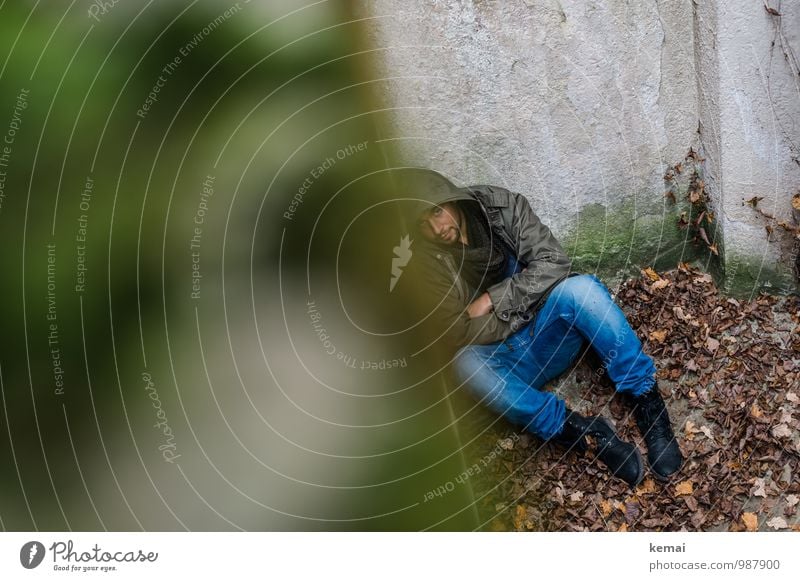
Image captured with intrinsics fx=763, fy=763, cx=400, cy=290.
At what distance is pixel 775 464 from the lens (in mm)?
2307

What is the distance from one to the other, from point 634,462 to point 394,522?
78 cm

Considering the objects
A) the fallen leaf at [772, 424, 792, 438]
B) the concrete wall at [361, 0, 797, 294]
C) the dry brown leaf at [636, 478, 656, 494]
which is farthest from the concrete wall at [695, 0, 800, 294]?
the dry brown leaf at [636, 478, 656, 494]

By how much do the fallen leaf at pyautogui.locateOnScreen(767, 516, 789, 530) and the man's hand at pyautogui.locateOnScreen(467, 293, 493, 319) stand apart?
3.40 ft

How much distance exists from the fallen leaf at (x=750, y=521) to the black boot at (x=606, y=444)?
31cm

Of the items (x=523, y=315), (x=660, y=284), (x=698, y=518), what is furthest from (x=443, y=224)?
(x=698, y=518)

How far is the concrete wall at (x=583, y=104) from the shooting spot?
2289 mm

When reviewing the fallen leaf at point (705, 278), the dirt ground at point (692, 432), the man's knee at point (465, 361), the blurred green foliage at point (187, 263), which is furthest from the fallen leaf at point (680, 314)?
the blurred green foliage at point (187, 263)

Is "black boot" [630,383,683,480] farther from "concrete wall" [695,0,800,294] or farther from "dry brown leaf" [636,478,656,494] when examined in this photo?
"concrete wall" [695,0,800,294]

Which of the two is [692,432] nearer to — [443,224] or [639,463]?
[639,463]

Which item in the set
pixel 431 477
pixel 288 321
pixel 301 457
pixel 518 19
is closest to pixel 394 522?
pixel 431 477

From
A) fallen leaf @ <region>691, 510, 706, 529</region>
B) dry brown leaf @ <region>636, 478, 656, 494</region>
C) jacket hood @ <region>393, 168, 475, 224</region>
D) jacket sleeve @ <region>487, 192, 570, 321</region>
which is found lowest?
fallen leaf @ <region>691, 510, 706, 529</region>

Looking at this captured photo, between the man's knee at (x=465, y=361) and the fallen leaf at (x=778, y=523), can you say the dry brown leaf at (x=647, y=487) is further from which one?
the man's knee at (x=465, y=361)

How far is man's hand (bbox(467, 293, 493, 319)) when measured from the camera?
2338mm

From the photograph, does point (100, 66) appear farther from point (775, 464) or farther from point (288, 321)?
point (775, 464)
